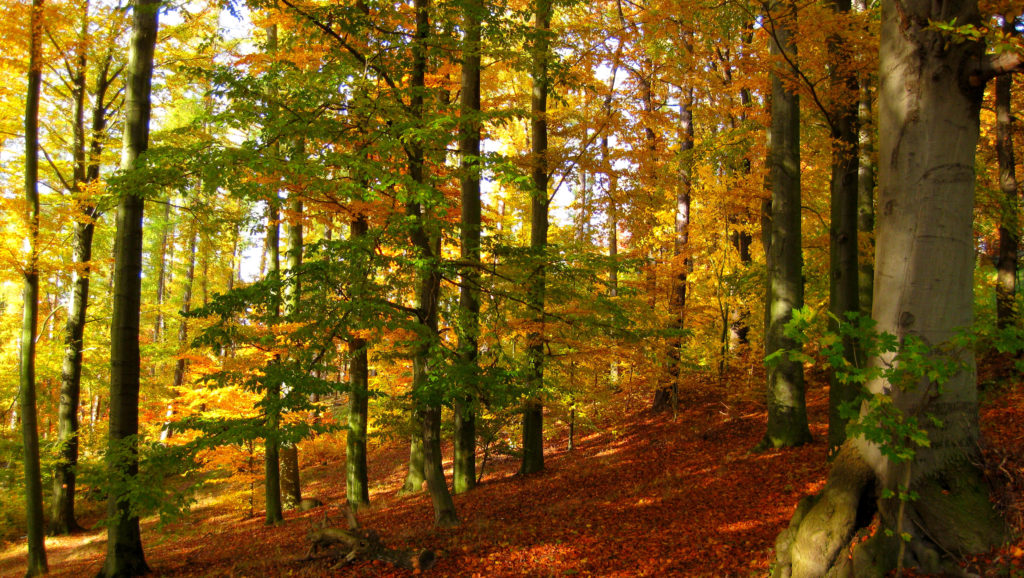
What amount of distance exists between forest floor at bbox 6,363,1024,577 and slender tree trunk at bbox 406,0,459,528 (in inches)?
23.7

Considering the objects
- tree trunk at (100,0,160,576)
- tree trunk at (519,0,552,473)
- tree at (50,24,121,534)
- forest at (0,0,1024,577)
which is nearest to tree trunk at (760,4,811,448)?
forest at (0,0,1024,577)

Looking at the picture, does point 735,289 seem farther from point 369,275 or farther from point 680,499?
point 369,275

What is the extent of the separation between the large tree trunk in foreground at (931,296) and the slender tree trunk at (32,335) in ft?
35.0

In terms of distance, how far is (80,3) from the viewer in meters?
9.68

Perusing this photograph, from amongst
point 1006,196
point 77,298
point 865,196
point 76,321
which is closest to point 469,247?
point 865,196

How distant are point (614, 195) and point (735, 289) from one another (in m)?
3.48

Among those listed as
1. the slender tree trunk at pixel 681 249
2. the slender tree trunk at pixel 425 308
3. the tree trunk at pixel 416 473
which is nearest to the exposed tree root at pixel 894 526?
the slender tree trunk at pixel 425 308

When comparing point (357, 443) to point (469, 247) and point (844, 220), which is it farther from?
point (844, 220)

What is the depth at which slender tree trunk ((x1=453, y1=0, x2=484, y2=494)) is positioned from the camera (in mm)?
6444

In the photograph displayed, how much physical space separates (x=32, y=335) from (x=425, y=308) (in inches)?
272

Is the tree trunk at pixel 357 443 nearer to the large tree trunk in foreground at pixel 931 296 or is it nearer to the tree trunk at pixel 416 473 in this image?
the tree trunk at pixel 416 473

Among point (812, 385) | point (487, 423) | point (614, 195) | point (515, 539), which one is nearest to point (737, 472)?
point (515, 539)

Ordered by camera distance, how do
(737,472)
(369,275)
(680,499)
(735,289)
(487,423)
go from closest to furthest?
1. (369,275)
2. (680,499)
3. (737,472)
4. (487,423)
5. (735,289)

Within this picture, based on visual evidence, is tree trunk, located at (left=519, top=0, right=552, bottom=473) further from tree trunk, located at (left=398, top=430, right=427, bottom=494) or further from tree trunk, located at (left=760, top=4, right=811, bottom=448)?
tree trunk, located at (left=760, top=4, right=811, bottom=448)
